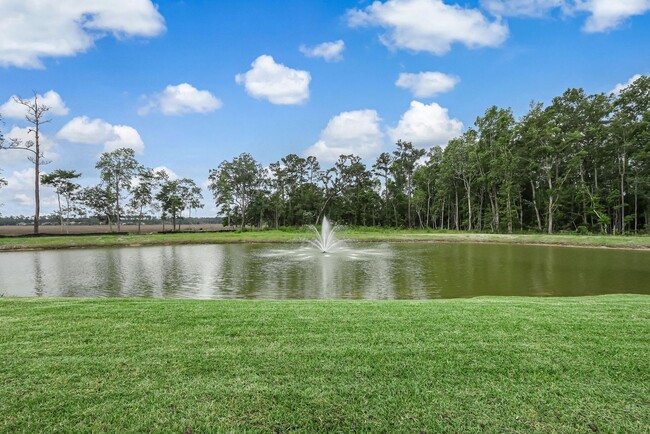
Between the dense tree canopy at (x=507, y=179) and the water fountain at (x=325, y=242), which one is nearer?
the water fountain at (x=325, y=242)

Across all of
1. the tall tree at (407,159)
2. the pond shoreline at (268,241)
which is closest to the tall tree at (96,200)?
the pond shoreline at (268,241)

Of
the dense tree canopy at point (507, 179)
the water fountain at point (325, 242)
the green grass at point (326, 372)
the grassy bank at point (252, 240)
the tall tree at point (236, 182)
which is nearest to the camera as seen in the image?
the green grass at point (326, 372)

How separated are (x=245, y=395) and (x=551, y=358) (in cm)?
296

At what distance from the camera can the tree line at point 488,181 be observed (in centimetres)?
3506

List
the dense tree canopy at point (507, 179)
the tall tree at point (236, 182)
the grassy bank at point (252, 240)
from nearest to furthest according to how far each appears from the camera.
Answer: the grassy bank at point (252, 240) → the dense tree canopy at point (507, 179) → the tall tree at point (236, 182)

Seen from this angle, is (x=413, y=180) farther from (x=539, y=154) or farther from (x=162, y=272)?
(x=162, y=272)

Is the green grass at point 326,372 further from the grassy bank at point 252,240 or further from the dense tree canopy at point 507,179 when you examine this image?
the dense tree canopy at point 507,179

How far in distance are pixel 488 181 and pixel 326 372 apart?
45.3 metres

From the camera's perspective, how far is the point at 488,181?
43.1m

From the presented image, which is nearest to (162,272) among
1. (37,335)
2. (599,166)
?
(37,335)

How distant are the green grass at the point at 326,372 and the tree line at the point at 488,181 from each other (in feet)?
123

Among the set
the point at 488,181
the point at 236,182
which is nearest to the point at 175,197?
the point at 236,182

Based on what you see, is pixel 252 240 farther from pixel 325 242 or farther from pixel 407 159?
pixel 407 159

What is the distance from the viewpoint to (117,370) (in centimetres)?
318
